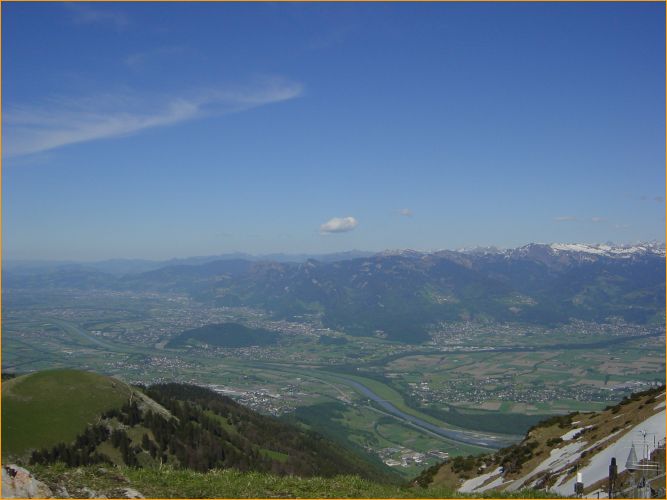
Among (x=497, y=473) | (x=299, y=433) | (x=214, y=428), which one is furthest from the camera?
(x=299, y=433)

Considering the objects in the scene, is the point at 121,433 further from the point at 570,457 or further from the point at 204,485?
the point at 204,485

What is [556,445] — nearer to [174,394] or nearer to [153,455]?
[153,455]

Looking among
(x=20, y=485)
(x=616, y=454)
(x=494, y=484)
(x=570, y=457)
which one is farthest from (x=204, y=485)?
(x=570, y=457)

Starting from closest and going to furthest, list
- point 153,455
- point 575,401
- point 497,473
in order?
point 497,473 → point 153,455 → point 575,401

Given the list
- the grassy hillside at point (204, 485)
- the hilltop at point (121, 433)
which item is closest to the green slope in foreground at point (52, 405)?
the hilltop at point (121, 433)

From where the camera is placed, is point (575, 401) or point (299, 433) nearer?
point (299, 433)

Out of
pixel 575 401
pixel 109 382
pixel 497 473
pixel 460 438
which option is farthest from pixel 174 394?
pixel 575 401

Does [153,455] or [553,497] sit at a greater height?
[553,497]
